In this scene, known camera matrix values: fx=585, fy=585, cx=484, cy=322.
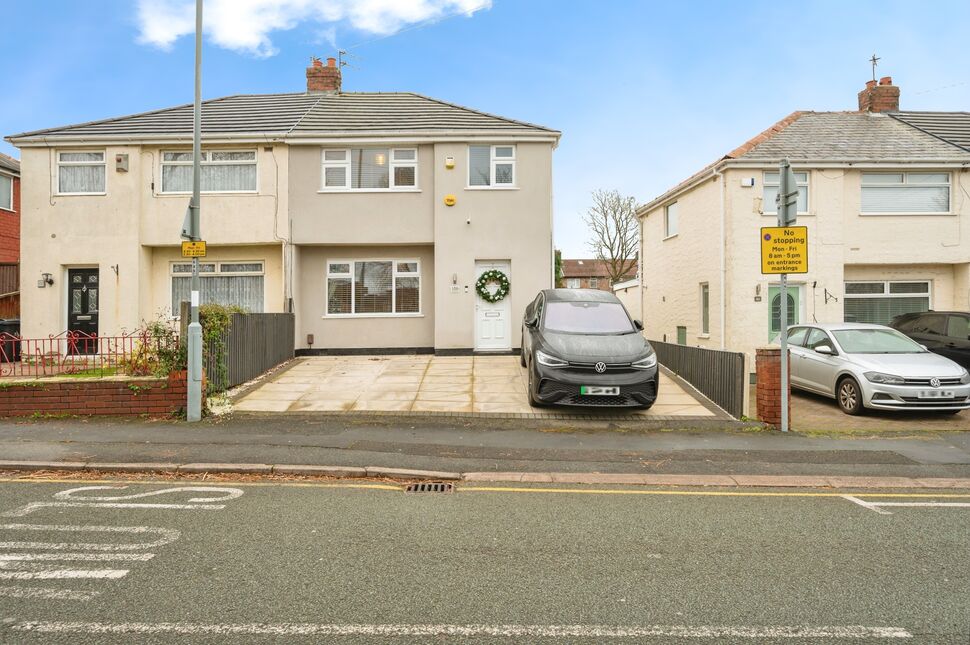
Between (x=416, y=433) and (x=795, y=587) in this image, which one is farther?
(x=416, y=433)

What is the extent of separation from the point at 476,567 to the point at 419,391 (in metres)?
7.05

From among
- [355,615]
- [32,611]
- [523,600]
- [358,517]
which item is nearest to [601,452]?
[358,517]

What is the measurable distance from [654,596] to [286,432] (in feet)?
19.3

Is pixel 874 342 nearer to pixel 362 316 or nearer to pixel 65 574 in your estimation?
pixel 362 316

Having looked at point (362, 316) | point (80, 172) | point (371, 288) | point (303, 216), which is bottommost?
point (362, 316)

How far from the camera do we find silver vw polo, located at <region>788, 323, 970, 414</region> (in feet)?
30.9

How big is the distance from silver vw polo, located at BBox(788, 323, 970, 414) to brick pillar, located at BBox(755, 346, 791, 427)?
2.03 m

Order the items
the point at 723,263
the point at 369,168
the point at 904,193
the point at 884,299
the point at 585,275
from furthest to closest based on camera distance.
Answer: the point at 585,275 < the point at 884,299 < the point at 904,193 < the point at 369,168 < the point at 723,263

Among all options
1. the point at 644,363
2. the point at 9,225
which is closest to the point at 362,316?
the point at 644,363

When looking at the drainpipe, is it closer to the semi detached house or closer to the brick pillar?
the semi detached house

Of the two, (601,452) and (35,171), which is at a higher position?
(35,171)

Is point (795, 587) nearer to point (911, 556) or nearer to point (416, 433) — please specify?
point (911, 556)

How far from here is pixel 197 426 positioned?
27.3 feet

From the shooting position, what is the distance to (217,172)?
15.5m
